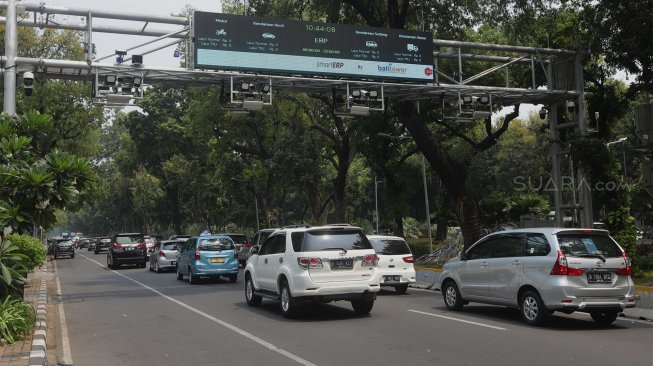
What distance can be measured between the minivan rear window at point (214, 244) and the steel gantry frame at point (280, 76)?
582 cm

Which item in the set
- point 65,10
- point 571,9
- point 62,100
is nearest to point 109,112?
point 62,100

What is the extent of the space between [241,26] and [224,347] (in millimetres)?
11136

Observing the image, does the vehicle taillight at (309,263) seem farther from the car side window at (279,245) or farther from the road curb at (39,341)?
the road curb at (39,341)

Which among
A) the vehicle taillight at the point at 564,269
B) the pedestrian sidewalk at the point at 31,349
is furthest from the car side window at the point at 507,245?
the pedestrian sidewalk at the point at 31,349

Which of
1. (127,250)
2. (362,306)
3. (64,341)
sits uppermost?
(127,250)

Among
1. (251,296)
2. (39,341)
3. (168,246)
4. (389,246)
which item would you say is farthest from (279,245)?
(168,246)

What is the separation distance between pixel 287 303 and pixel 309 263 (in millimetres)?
1071

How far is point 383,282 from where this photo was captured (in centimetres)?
1616

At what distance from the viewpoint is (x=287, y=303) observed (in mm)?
11914

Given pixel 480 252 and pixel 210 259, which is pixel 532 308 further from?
pixel 210 259

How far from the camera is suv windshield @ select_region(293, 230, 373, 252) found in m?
11.7

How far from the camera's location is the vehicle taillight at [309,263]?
11.5 m

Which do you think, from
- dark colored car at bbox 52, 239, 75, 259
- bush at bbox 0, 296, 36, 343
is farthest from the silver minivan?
dark colored car at bbox 52, 239, 75, 259

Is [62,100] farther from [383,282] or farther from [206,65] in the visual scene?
[383,282]
